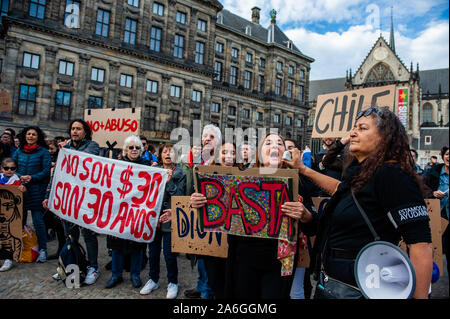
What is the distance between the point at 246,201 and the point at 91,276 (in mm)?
3304

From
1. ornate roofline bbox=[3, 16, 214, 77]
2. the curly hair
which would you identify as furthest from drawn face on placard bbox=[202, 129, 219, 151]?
ornate roofline bbox=[3, 16, 214, 77]

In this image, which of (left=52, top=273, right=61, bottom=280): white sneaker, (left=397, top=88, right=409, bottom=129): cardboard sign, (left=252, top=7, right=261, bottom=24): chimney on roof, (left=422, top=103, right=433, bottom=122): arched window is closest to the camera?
(left=52, top=273, right=61, bottom=280): white sneaker

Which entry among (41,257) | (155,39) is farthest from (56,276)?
(155,39)

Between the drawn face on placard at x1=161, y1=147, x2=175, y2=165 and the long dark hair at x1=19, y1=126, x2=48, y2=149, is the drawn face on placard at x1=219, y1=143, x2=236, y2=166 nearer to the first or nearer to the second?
the drawn face on placard at x1=161, y1=147, x2=175, y2=165

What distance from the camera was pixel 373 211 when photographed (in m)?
1.63

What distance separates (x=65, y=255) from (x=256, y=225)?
333cm

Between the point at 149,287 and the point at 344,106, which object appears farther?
the point at 344,106

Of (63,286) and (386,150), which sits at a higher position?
(386,150)

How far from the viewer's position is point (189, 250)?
354cm

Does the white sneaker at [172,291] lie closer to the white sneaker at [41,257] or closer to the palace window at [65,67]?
the white sneaker at [41,257]

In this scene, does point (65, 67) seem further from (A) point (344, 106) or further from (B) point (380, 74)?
(B) point (380, 74)

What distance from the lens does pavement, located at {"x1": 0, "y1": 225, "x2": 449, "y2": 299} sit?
397 cm

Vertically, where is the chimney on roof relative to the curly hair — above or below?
above

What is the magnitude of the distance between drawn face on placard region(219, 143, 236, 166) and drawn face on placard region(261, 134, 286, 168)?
108 cm
